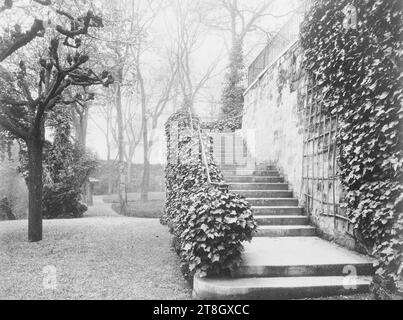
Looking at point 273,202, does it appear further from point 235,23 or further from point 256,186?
point 235,23

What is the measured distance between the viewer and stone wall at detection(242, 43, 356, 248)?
5828 millimetres

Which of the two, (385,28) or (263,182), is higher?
(385,28)

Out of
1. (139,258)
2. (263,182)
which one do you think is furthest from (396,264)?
(263,182)

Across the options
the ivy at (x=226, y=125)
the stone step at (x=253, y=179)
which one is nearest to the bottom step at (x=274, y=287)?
the stone step at (x=253, y=179)

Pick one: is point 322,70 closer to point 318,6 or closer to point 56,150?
point 318,6

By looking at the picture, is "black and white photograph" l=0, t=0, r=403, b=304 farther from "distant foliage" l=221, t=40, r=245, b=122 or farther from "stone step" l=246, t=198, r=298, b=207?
"distant foliage" l=221, t=40, r=245, b=122

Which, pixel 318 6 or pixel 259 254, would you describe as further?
pixel 318 6

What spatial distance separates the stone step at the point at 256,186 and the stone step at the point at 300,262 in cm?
222

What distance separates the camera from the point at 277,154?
8570mm

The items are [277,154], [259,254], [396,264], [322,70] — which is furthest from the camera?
[277,154]

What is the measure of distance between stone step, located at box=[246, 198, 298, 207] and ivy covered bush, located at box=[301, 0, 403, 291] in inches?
78.2

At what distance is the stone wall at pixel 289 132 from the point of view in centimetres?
583

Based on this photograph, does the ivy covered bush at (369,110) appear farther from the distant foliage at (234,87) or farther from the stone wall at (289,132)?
the distant foliage at (234,87)
